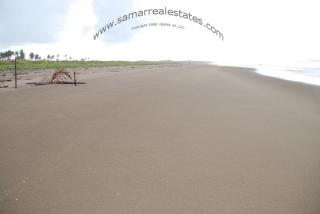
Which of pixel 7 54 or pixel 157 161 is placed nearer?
pixel 157 161

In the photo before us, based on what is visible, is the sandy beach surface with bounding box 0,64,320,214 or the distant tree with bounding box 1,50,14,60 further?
the distant tree with bounding box 1,50,14,60

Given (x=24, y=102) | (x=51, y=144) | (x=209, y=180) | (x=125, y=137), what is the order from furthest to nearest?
1. (x=24, y=102)
2. (x=125, y=137)
3. (x=51, y=144)
4. (x=209, y=180)

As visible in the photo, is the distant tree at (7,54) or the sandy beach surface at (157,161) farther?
the distant tree at (7,54)

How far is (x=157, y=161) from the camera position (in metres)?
4.13

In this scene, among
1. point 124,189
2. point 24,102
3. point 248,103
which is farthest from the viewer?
point 248,103

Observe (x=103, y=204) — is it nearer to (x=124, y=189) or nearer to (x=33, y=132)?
(x=124, y=189)

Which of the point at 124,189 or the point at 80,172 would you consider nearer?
the point at 124,189

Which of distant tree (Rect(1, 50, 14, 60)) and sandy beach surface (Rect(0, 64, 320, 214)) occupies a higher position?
distant tree (Rect(1, 50, 14, 60))

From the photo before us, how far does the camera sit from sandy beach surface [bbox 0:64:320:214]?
3082 millimetres

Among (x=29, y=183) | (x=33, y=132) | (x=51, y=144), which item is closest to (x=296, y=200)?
(x=29, y=183)

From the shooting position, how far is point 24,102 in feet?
27.1

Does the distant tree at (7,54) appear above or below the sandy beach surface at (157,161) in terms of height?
above

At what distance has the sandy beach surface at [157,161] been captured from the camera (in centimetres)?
308

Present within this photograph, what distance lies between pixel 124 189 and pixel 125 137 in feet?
6.27
